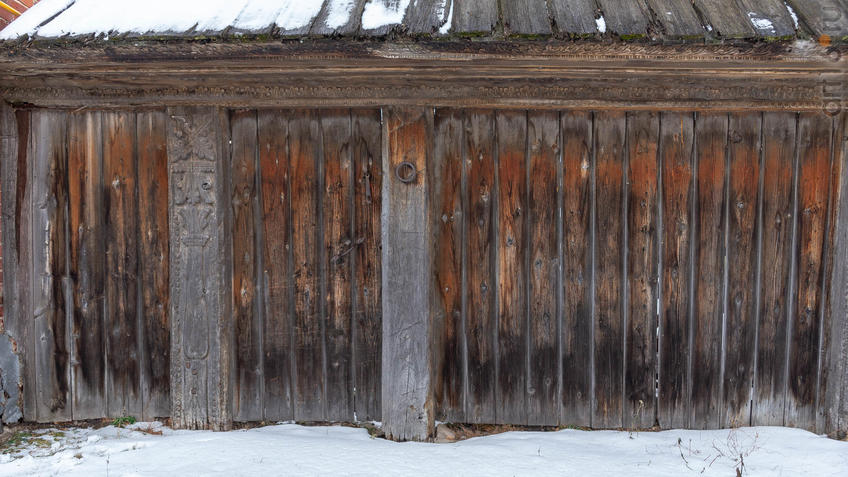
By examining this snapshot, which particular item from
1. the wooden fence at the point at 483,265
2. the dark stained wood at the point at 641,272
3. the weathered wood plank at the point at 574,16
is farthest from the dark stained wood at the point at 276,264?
the dark stained wood at the point at 641,272

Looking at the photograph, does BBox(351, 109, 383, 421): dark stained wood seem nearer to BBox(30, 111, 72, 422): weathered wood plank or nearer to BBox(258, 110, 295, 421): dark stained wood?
BBox(258, 110, 295, 421): dark stained wood

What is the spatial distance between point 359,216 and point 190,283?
1007mm

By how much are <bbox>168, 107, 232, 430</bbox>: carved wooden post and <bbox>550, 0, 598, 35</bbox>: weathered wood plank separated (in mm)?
1851

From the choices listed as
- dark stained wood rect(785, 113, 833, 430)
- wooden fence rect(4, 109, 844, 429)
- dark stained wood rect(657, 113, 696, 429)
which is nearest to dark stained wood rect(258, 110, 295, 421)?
wooden fence rect(4, 109, 844, 429)

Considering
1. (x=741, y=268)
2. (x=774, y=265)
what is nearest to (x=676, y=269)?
(x=741, y=268)

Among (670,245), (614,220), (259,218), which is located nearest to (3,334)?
(259,218)

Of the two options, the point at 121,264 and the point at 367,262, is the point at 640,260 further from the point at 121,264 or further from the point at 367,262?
the point at 121,264

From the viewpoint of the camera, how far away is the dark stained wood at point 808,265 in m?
2.92

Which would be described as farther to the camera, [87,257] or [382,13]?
[87,257]

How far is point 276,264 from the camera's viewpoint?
10.0 feet

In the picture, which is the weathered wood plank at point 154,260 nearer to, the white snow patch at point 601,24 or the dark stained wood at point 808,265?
the white snow patch at point 601,24

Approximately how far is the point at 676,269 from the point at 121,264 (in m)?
3.21

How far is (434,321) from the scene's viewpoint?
2965 mm

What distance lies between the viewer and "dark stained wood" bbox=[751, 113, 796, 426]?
116 inches
